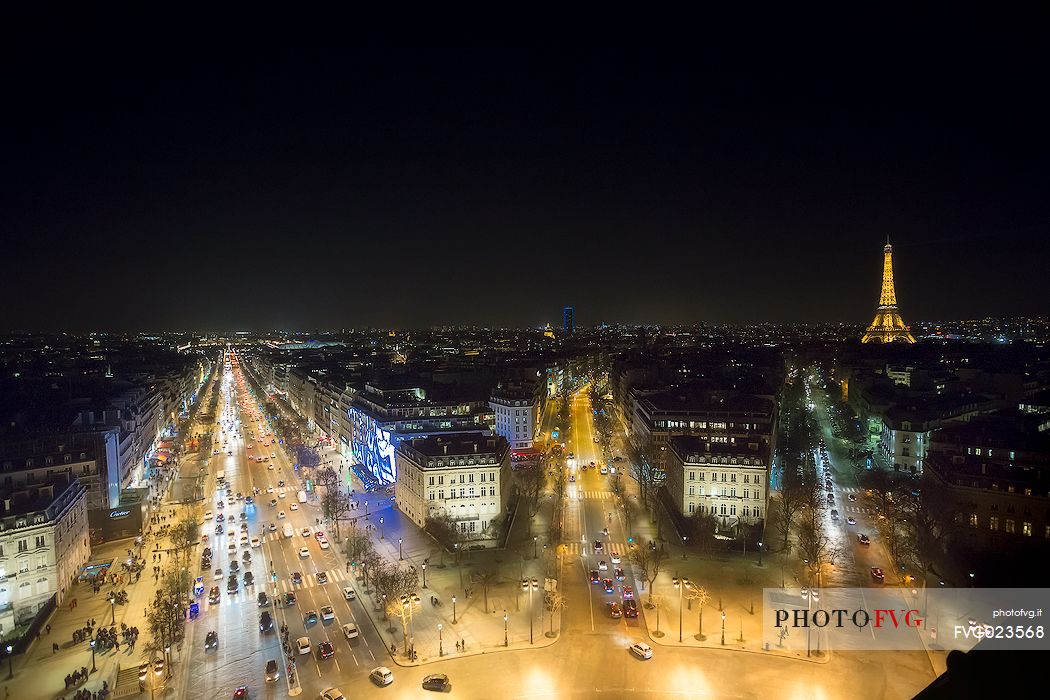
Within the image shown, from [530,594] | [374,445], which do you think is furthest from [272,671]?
[374,445]

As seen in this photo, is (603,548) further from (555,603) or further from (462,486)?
(462,486)

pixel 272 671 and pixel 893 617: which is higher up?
pixel 893 617

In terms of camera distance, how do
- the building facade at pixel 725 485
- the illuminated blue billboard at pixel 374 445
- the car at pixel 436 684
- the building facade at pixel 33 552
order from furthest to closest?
the illuminated blue billboard at pixel 374 445
the building facade at pixel 725 485
the building facade at pixel 33 552
the car at pixel 436 684

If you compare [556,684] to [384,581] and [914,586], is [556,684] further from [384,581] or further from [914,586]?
[914,586]

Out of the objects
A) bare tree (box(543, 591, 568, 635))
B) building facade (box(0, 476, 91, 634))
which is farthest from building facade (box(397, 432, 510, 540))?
building facade (box(0, 476, 91, 634))

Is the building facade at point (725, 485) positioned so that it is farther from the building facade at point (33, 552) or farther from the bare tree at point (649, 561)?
the building facade at point (33, 552)

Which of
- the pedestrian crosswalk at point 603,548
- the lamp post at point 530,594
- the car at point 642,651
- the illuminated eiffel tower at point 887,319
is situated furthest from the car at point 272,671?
the illuminated eiffel tower at point 887,319
